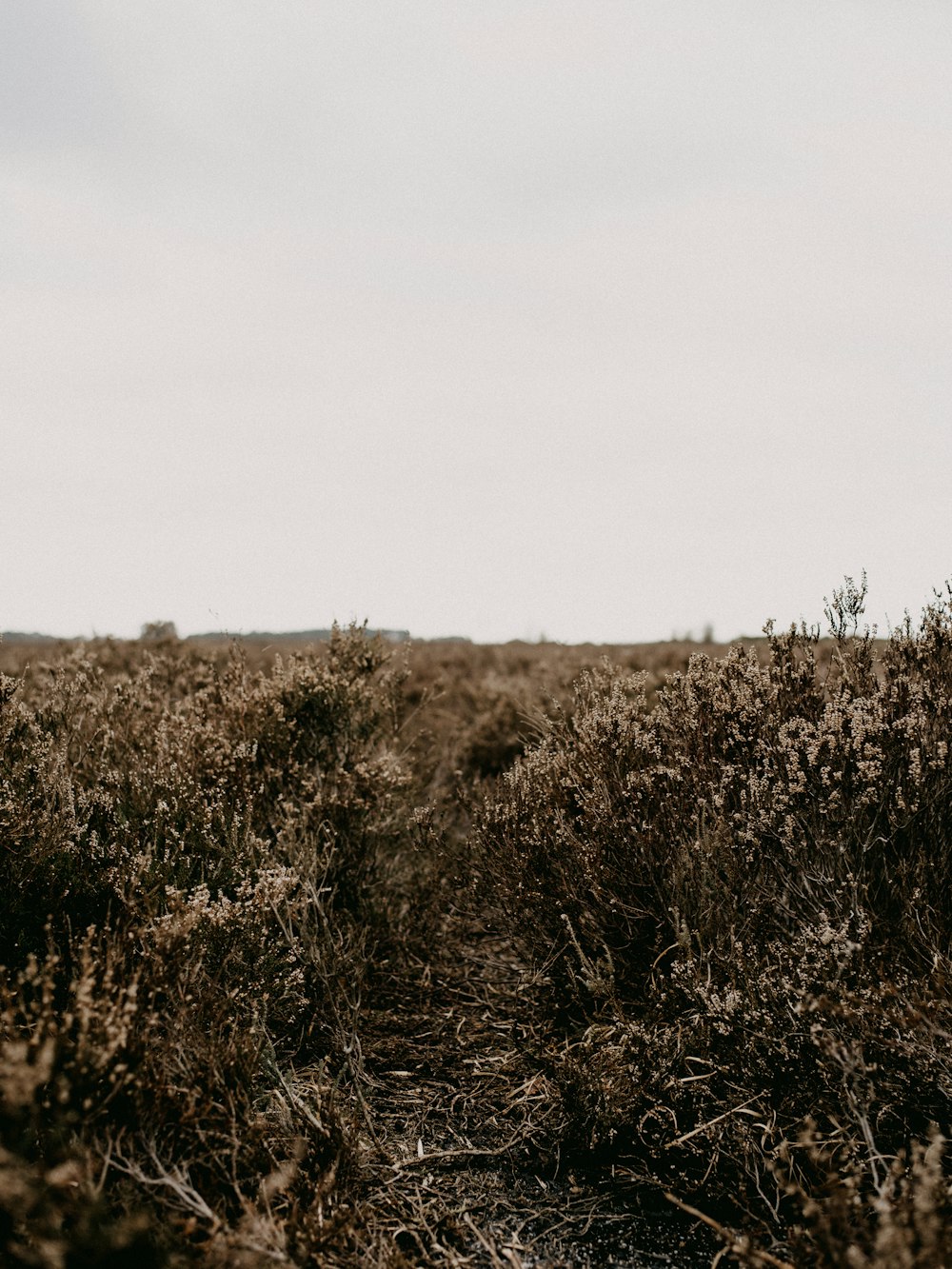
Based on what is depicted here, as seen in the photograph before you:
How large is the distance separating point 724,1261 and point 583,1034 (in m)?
1.01

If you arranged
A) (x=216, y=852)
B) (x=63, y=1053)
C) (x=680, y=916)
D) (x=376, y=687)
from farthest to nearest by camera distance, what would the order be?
(x=376, y=687) < (x=216, y=852) < (x=680, y=916) < (x=63, y=1053)

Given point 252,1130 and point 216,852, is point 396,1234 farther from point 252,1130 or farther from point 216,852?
point 216,852

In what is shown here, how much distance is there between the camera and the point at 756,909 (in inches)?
115

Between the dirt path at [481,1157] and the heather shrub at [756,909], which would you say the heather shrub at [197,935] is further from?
the heather shrub at [756,909]

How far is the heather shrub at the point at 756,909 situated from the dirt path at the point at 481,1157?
0.18 m

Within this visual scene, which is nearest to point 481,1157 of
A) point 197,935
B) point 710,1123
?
point 710,1123

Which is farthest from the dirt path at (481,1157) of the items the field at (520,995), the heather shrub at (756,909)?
the heather shrub at (756,909)

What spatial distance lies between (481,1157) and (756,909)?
52.4 inches

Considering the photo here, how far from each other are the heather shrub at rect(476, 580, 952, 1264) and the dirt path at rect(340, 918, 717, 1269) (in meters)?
0.18

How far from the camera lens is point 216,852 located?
3723 millimetres

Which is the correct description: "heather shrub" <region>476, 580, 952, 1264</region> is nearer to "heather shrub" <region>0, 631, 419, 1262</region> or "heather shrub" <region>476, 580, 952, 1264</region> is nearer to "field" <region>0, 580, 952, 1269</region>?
"field" <region>0, 580, 952, 1269</region>

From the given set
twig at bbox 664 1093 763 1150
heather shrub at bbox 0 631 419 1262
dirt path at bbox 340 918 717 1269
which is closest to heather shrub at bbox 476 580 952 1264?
twig at bbox 664 1093 763 1150

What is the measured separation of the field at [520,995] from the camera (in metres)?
2.10

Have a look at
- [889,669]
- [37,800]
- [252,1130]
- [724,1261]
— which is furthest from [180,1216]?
[889,669]
